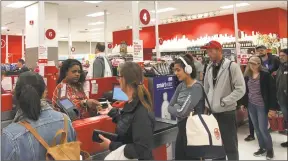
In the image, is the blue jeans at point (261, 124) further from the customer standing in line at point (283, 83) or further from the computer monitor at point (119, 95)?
the computer monitor at point (119, 95)

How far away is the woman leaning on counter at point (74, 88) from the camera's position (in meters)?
2.56

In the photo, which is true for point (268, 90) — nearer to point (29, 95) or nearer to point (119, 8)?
point (29, 95)

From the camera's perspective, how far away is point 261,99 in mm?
3689

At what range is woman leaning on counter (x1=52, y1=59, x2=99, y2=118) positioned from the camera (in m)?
2.56

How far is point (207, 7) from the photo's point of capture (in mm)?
10211

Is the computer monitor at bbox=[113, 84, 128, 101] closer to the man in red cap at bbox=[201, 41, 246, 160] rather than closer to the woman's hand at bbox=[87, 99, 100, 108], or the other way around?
the woman's hand at bbox=[87, 99, 100, 108]

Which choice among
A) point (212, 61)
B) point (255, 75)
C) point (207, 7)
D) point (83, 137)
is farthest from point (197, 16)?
point (83, 137)

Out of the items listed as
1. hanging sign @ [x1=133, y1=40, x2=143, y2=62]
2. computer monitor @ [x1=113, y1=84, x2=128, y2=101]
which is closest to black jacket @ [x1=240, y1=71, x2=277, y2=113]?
hanging sign @ [x1=133, y1=40, x2=143, y2=62]

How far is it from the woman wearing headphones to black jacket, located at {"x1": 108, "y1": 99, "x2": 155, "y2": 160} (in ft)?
2.45

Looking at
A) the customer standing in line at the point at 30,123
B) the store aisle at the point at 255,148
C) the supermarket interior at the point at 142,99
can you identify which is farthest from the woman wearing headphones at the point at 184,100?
the store aisle at the point at 255,148

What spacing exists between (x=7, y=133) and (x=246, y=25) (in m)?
10.9

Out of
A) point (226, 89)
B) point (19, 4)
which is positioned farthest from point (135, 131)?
point (19, 4)

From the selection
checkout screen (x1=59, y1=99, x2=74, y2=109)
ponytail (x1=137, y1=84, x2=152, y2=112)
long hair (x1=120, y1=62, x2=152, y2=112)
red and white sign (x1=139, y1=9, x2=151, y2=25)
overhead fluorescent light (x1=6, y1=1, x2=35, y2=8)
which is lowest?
checkout screen (x1=59, y1=99, x2=74, y2=109)

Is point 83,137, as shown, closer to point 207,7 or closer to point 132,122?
point 132,122
